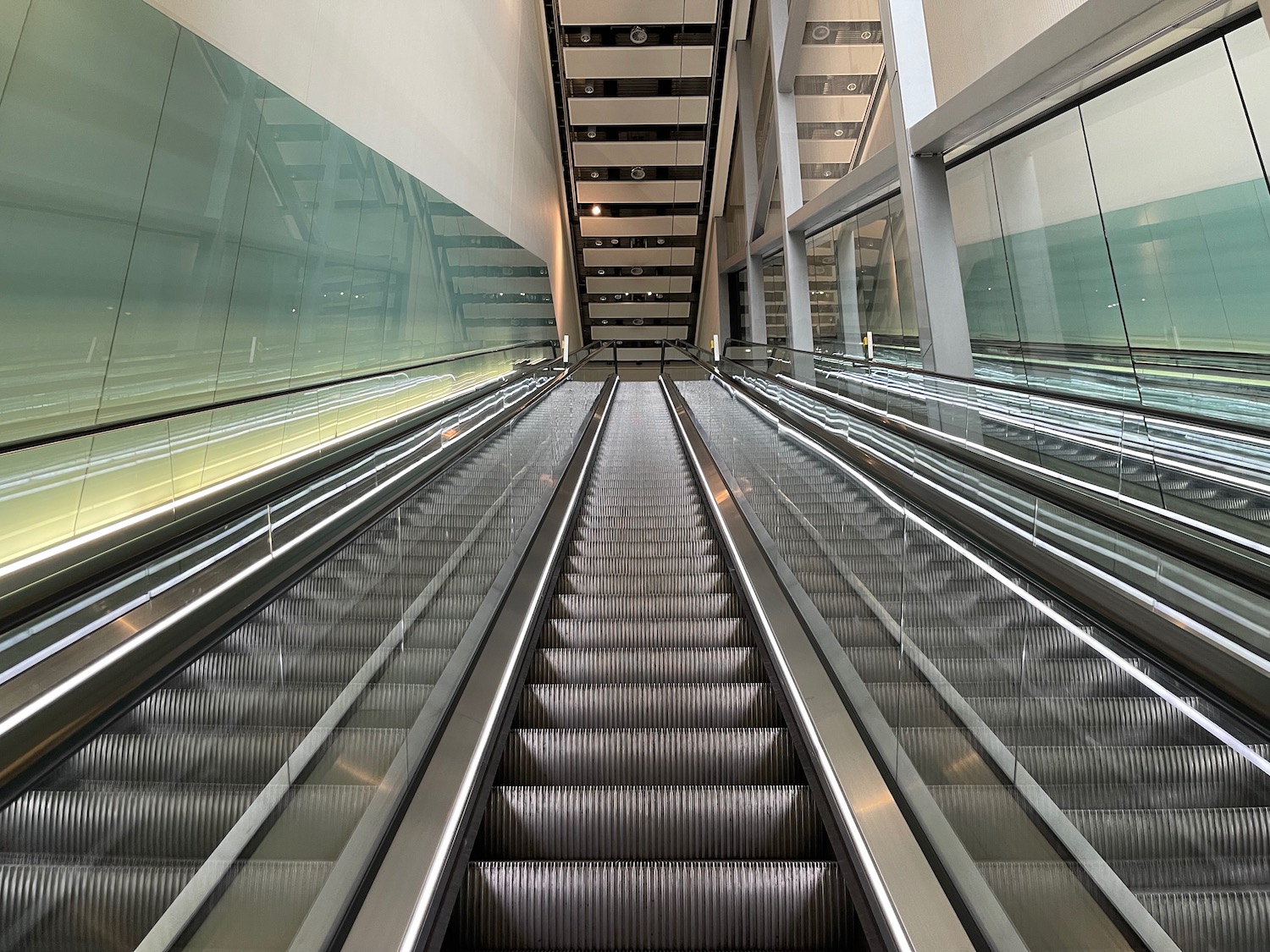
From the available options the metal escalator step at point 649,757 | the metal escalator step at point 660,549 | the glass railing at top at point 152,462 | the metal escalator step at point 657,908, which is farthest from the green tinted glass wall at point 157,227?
the metal escalator step at point 657,908

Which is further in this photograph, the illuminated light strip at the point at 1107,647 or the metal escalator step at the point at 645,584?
the metal escalator step at the point at 645,584

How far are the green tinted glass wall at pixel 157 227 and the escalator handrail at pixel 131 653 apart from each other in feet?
9.91

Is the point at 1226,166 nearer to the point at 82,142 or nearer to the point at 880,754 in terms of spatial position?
the point at 880,754

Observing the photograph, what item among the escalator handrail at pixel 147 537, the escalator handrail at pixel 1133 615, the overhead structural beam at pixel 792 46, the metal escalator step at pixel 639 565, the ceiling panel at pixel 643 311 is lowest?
the ceiling panel at pixel 643 311

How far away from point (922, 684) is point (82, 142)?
500 cm

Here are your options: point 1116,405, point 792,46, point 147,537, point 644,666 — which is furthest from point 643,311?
point 644,666

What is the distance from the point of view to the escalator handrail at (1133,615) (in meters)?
0.98

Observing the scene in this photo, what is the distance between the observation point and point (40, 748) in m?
0.90

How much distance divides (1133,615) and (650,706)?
195 centimetres

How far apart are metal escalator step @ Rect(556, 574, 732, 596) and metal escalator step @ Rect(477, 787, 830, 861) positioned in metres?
1.86

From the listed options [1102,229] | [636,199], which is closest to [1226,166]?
[1102,229]

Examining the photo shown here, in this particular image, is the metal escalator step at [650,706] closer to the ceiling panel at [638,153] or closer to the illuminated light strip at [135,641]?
the illuminated light strip at [135,641]

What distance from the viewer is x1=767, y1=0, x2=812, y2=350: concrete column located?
46.3ft

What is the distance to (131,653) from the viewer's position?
1122mm
